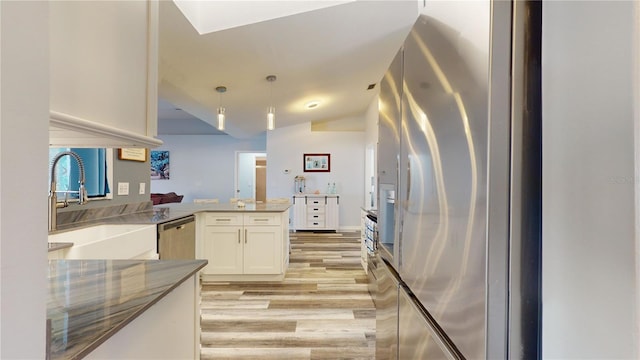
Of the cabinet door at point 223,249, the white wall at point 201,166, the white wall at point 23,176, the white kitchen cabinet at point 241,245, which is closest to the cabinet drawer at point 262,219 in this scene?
the white kitchen cabinet at point 241,245

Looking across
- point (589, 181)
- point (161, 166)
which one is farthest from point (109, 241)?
point (161, 166)

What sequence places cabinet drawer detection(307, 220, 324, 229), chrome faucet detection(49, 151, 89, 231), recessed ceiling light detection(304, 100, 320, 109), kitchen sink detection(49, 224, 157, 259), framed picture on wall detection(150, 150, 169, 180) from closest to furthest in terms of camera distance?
kitchen sink detection(49, 224, 157, 259) < chrome faucet detection(49, 151, 89, 231) < recessed ceiling light detection(304, 100, 320, 109) < cabinet drawer detection(307, 220, 324, 229) < framed picture on wall detection(150, 150, 169, 180)

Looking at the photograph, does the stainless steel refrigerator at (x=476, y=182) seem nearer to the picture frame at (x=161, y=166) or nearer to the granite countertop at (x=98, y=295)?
the granite countertop at (x=98, y=295)

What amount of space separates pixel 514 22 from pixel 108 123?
1.02 meters

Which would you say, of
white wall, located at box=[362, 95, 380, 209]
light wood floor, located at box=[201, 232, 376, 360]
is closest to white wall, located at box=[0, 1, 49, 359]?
light wood floor, located at box=[201, 232, 376, 360]

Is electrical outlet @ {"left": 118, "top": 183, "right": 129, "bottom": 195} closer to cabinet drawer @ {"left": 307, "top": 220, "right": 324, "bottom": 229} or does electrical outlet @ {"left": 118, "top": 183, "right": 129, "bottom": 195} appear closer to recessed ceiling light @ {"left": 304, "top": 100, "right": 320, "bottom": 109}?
recessed ceiling light @ {"left": 304, "top": 100, "right": 320, "bottom": 109}

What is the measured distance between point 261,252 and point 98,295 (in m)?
2.59

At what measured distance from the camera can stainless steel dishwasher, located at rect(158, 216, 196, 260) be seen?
7.69 feet

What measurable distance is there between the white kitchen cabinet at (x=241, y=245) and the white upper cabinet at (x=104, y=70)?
7.87 ft

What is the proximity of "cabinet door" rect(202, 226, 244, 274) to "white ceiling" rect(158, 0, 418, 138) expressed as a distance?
187cm

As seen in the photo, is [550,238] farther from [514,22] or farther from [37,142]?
[37,142]

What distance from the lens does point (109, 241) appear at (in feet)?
5.67

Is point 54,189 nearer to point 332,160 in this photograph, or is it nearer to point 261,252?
point 261,252

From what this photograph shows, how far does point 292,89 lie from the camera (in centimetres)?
463
